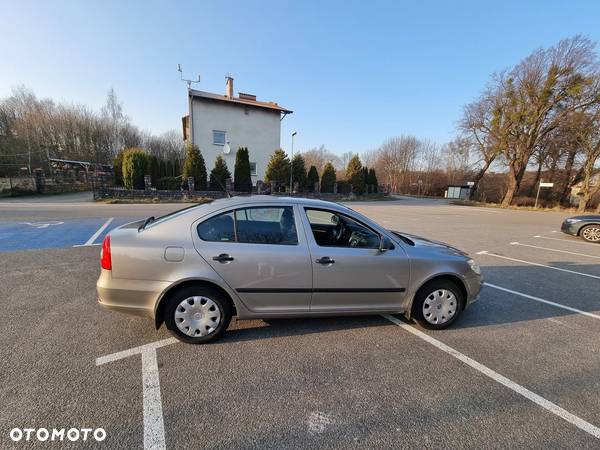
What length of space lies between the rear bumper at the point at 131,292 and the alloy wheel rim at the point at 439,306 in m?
2.98

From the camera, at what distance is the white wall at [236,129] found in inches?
1064

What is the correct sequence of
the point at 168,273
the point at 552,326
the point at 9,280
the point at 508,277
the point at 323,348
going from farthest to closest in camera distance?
the point at 508,277 < the point at 9,280 < the point at 552,326 < the point at 323,348 < the point at 168,273

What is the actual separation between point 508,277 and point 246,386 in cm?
555

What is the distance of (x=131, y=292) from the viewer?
106 inches

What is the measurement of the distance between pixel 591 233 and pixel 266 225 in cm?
1243

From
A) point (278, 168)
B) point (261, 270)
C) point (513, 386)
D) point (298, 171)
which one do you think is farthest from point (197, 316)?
point (298, 171)

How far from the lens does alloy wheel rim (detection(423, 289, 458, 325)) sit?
3268 millimetres

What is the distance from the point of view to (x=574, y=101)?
2392 centimetres

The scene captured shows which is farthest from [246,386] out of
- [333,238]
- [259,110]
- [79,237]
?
[259,110]

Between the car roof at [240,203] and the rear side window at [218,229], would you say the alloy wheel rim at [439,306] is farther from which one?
the rear side window at [218,229]

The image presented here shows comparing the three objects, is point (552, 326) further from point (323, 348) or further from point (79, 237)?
point (79, 237)

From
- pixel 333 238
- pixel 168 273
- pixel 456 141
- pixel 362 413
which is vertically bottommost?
pixel 362 413

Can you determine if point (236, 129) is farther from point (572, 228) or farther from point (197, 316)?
point (197, 316)

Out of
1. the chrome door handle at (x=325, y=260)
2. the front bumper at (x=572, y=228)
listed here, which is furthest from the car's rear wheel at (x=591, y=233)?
the chrome door handle at (x=325, y=260)
